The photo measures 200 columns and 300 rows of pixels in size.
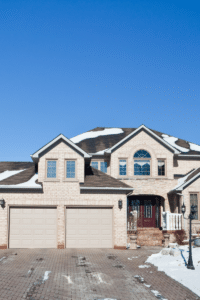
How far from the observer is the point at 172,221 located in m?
23.0

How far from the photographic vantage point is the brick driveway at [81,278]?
10.6 meters

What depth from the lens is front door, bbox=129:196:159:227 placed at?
27.1 metres

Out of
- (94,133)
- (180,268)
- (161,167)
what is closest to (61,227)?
(180,268)

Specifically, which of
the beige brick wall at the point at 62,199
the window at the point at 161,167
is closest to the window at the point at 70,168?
the beige brick wall at the point at 62,199

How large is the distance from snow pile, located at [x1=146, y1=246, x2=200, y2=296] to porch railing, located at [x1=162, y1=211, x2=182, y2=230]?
15.3 ft

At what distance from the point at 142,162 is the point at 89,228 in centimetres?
819

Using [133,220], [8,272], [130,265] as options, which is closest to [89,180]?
[133,220]

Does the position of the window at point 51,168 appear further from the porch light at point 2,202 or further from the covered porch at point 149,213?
the covered porch at point 149,213

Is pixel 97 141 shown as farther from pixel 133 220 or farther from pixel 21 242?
pixel 21 242

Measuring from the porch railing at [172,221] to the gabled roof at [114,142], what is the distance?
575 cm

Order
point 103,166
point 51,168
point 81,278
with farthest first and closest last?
point 103,166, point 51,168, point 81,278

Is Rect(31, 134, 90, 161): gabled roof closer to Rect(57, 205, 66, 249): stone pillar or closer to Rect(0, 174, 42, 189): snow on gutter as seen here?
Rect(0, 174, 42, 189): snow on gutter

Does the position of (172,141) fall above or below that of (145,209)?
above

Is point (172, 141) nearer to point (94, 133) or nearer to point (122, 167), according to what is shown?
point (122, 167)
